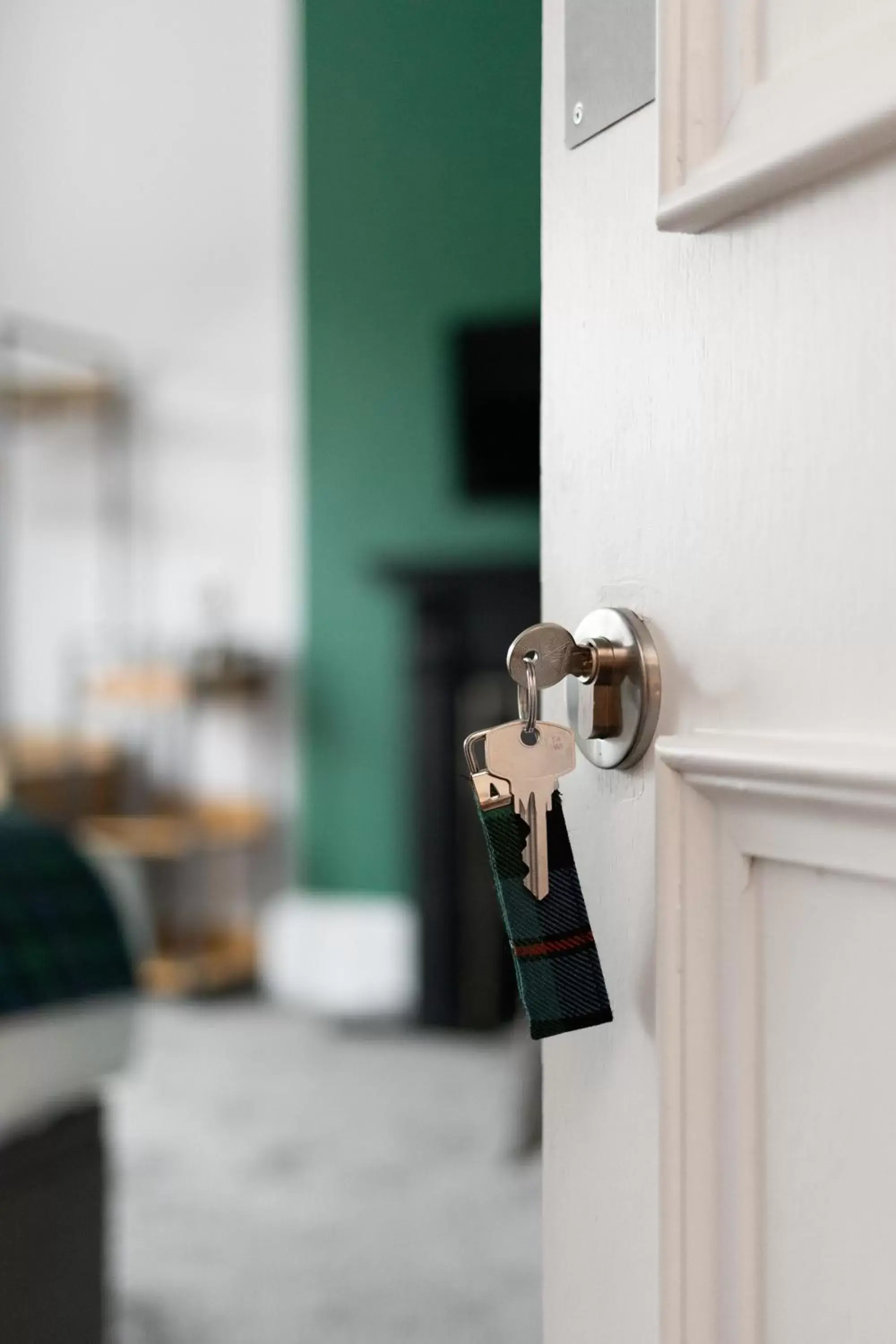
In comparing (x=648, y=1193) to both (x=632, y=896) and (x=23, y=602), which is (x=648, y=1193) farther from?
(x=23, y=602)

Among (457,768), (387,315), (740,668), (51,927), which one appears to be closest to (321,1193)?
(51,927)

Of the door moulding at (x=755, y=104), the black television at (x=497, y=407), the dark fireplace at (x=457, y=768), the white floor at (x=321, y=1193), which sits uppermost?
the black television at (x=497, y=407)

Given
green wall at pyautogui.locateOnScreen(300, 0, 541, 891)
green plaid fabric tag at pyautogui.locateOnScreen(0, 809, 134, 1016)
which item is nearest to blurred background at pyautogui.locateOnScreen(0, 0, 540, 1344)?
green wall at pyautogui.locateOnScreen(300, 0, 541, 891)

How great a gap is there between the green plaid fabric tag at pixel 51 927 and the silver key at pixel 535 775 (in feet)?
3.34

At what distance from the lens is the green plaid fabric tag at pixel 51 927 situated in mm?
1416

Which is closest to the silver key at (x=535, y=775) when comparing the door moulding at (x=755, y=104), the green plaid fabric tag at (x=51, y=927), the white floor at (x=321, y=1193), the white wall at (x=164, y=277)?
the door moulding at (x=755, y=104)

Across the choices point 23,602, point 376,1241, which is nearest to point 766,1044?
point 376,1241

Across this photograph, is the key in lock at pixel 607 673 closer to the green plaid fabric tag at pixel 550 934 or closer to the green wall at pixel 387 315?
the green plaid fabric tag at pixel 550 934

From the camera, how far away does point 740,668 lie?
1.45 feet

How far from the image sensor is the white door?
0.39 m

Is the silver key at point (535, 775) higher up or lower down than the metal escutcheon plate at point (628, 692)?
lower down

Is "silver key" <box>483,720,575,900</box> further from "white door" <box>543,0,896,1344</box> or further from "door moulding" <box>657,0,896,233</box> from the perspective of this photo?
"door moulding" <box>657,0,896,233</box>

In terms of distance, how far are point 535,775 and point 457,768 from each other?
2982mm

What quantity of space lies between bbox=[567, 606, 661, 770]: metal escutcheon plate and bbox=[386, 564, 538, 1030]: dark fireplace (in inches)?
113
